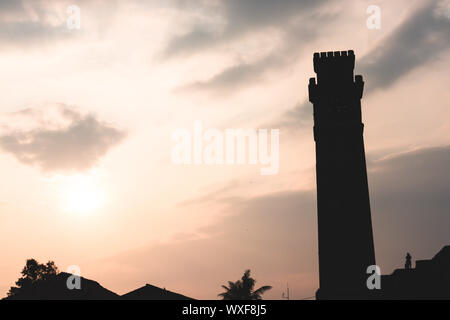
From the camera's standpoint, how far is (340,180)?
39125mm

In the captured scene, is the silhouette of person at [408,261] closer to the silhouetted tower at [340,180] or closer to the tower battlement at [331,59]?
the silhouetted tower at [340,180]

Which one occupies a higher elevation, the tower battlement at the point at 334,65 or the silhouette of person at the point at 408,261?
the tower battlement at the point at 334,65

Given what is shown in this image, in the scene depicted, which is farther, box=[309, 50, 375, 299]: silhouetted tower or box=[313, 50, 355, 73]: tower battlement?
box=[313, 50, 355, 73]: tower battlement

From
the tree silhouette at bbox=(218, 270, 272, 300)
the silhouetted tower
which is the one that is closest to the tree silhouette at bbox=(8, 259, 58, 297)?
the tree silhouette at bbox=(218, 270, 272, 300)

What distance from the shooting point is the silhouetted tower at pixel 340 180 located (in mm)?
37156

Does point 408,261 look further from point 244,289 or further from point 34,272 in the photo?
point 34,272

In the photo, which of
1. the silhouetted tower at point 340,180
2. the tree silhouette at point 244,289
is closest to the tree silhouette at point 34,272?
the tree silhouette at point 244,289

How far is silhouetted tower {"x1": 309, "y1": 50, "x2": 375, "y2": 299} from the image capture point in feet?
122

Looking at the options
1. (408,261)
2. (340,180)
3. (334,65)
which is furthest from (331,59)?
(408,261)

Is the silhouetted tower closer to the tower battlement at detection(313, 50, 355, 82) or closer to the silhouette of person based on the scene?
the tower battlement at detection(313, 50, 355, 82)

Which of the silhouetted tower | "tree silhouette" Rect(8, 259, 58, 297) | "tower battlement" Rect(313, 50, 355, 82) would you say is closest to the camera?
the silhouetted tower
